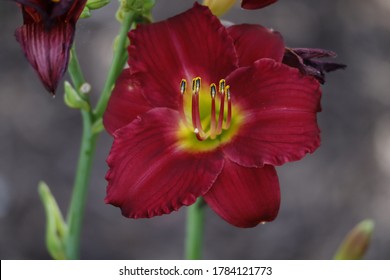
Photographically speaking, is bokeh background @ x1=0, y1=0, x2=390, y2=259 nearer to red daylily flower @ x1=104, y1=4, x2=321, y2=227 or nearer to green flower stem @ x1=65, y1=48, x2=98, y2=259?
green flower stem @ x1=65, y1=48, x2=98, y2=259

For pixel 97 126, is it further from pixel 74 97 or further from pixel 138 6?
pixel 138 6

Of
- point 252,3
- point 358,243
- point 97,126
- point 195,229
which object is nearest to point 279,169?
point 358,243

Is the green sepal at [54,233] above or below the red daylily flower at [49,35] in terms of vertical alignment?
below

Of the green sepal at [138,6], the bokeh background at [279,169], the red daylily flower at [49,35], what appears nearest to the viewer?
the red daylily flower at [49,35]

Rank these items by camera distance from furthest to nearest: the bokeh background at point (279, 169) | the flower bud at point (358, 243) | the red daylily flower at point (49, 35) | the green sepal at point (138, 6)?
1. the bokeh background at point (279, 169)
2. the flower bud at point (358, 243)
3. the green sepal at point (138, 6)
4. the red daylily flower at point (49, 35)

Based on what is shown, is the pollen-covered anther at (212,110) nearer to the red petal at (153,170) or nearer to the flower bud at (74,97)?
the red petal at (153,170)

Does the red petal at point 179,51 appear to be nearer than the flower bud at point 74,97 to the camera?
Yes

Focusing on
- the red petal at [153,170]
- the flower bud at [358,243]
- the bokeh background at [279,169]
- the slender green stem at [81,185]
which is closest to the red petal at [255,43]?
the red petal at [153,170]
